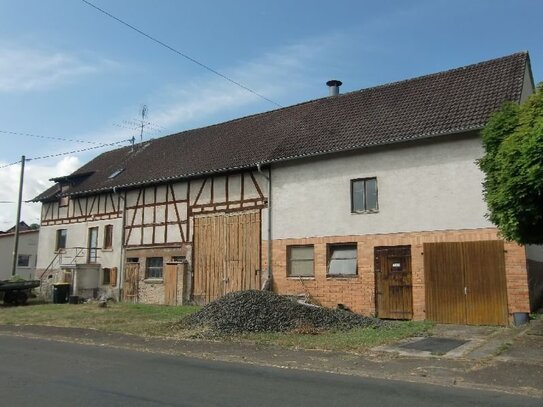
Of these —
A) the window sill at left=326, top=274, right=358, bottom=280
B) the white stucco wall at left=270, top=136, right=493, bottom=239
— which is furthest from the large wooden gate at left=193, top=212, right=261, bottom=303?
the window sill at left=326, top=274, right=358, bottom=280

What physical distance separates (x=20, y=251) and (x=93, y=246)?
55.8 feet

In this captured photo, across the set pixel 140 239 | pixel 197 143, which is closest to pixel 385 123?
pixel 197 143

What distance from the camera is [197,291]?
2248 centimetres

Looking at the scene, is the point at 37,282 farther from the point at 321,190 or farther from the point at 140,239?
the point at 321,190

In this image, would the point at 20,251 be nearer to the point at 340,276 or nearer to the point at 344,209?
the point at 340,276

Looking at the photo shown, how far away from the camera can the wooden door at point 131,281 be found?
993 inches

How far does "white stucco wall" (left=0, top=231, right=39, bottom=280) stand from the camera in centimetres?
4112

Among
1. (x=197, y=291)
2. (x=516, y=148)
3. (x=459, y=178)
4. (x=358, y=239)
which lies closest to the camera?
(x=516, y=148)

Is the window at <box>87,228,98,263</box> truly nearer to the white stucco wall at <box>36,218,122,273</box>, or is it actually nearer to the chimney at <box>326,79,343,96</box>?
the white stucco wall at <box>36,218,122,273</box>

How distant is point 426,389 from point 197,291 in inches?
626

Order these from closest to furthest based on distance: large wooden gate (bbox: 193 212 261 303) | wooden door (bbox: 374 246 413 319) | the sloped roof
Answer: wooden door (bbox: 374 246 413 319) < the sloped roof < large wooden gate (bbox: 193 212 261 303)

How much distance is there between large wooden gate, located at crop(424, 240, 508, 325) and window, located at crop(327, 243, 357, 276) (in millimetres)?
2671

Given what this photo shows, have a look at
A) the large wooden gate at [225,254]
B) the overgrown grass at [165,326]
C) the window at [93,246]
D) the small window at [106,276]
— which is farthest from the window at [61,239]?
the large wooden gate at [225,254]

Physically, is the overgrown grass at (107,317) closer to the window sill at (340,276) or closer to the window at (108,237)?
the window at (108,237)
